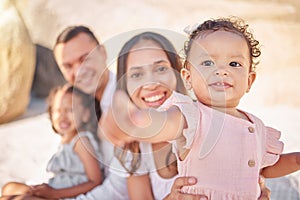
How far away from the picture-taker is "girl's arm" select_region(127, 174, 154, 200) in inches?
63.1

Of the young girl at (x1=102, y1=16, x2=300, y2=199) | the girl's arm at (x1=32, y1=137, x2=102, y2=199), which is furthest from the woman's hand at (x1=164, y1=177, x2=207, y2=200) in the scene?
the girl's arm at (x1=32, y1=137, x2=102, y2=199)

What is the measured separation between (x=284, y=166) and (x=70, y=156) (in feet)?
2.85

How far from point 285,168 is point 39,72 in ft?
7.63

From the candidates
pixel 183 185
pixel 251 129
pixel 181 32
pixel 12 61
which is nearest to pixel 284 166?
pixel 251 129

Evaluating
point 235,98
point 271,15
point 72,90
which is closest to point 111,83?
point 72,90

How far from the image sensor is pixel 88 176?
6.05 feet

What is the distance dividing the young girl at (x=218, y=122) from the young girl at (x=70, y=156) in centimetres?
69

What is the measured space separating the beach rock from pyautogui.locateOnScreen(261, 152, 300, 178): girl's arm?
5.63ft

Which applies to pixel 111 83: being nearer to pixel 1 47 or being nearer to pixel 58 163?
pixel 58 163

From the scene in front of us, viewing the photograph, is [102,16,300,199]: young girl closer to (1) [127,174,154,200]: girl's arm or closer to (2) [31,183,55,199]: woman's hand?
(1) [127,174,154,200]: girl's arm

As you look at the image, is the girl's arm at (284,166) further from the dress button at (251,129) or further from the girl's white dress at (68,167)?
the girl's white dress at (68,167)

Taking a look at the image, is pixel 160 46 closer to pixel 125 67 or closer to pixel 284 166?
pixel 125 67

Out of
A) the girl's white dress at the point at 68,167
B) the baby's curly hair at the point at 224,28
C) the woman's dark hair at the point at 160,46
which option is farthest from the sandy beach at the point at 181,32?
the baby's curly hair at the point at 224,28

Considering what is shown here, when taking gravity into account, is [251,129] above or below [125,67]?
below
